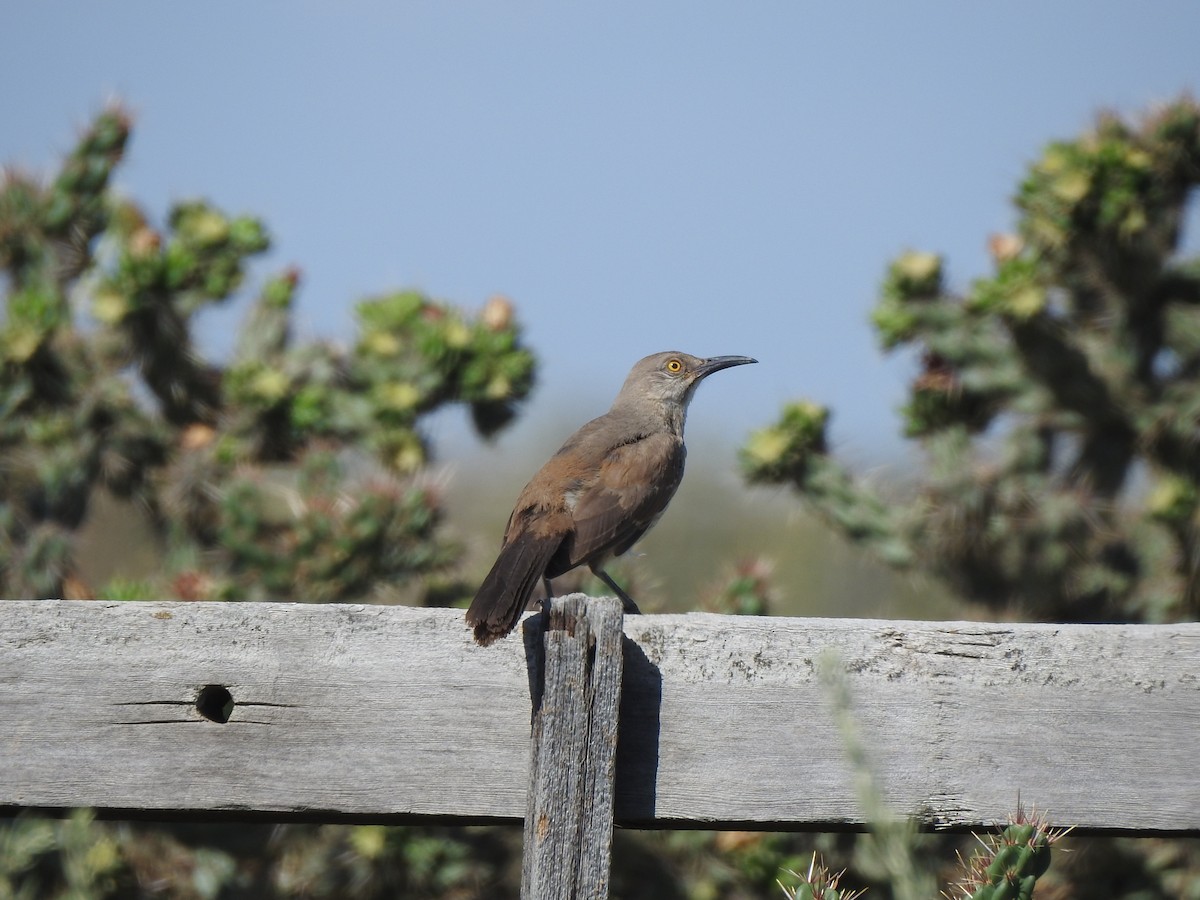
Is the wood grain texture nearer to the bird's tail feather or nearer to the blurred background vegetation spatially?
the bird's tail feather

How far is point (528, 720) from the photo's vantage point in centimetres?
227

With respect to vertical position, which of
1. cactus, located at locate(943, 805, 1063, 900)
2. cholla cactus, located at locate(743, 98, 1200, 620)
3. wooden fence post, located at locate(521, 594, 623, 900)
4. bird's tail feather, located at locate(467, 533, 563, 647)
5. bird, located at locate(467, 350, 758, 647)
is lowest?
cactus, located at locate(943, 805, 1063, 900)

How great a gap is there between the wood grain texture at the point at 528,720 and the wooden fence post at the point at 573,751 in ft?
0.31

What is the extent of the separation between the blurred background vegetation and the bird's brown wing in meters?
0.89

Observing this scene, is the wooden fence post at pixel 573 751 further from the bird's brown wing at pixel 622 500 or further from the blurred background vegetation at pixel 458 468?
the blurred background vegetation at pixel 458 468

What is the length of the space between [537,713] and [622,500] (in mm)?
2134

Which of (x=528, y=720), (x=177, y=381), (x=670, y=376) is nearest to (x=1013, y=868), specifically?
(x=528, y=720)

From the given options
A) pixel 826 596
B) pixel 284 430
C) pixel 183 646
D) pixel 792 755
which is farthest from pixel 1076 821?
pixel 826 596

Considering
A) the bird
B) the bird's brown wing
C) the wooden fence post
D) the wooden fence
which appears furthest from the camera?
the bird's brown wing

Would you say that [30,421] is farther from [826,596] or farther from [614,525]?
[826,596]

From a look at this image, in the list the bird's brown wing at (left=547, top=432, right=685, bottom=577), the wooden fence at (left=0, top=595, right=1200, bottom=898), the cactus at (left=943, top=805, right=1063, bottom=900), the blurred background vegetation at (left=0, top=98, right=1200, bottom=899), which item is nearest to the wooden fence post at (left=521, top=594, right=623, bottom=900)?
the wooden fence at (left=0, top=595, right=1200, bottom=898)

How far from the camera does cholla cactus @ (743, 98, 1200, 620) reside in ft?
18.7

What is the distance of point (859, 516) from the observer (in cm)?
598

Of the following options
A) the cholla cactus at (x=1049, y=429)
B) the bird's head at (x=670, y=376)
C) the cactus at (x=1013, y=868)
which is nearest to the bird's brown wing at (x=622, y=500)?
the bird's head at (x=670, y=376)
